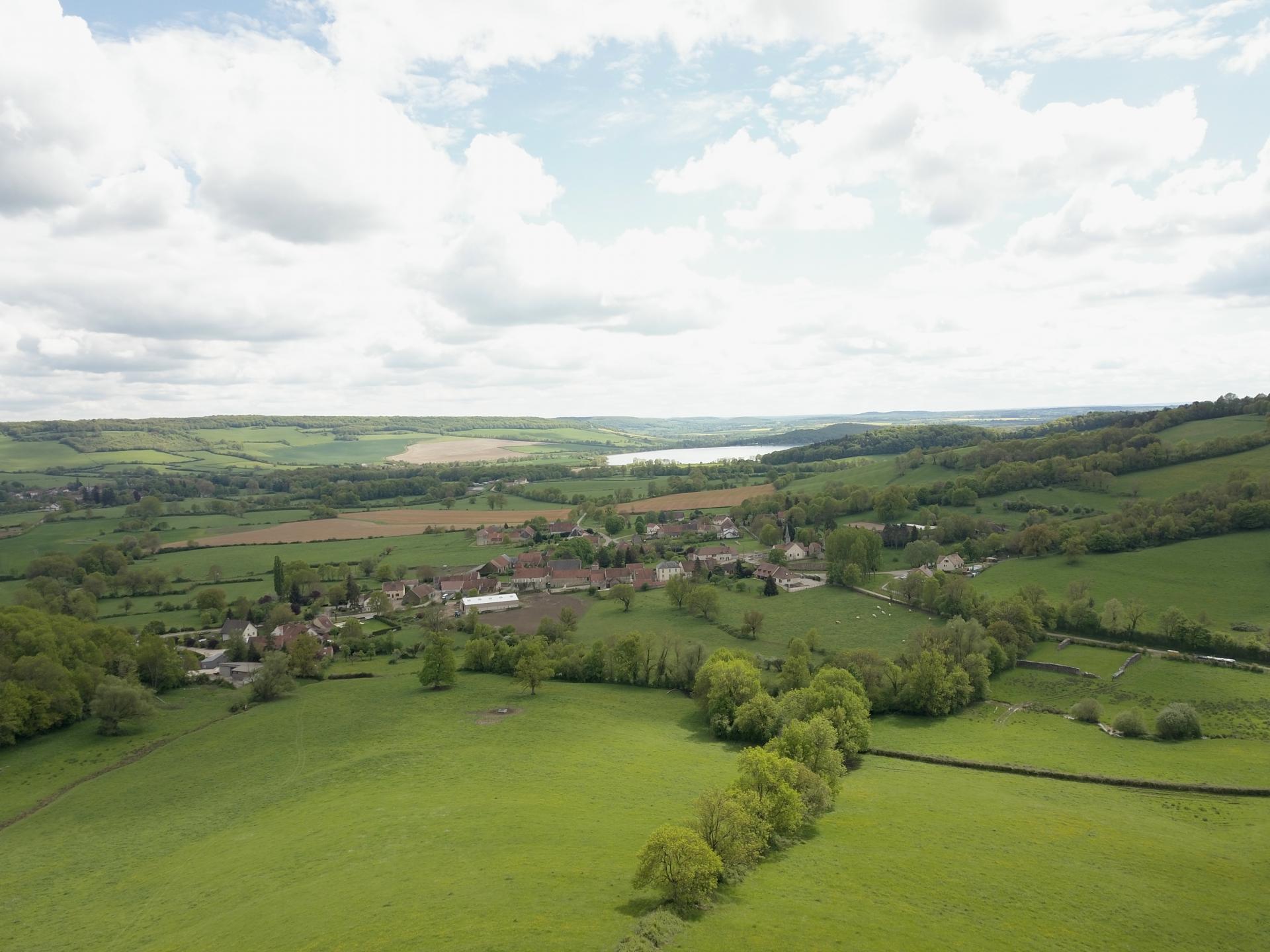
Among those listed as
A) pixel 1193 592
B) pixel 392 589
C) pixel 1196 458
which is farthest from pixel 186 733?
pixel 1196 458

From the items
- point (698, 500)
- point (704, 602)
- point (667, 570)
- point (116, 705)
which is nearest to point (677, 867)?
point (116, 705)

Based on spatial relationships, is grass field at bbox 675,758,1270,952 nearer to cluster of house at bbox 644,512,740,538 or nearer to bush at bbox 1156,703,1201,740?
bush at bbox 1156,703,1201,740

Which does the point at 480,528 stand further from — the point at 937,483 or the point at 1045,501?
the point at 1045,501

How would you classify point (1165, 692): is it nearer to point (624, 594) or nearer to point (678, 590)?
point (678, 590)

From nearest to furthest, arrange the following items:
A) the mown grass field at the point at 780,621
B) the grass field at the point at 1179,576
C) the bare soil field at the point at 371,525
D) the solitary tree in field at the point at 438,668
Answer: the solitary tree in field at the point at 438,668
the grass field at the point at 1179,576
the mown grass field at the point at 780,621
the bare soil field at the point at 371,525

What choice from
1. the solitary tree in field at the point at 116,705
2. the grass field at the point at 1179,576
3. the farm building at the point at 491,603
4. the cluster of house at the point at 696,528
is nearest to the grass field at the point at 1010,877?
the grass field at the point at 1179,576

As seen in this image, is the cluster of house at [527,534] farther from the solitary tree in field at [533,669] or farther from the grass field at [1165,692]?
the grass field at [1165,692]
